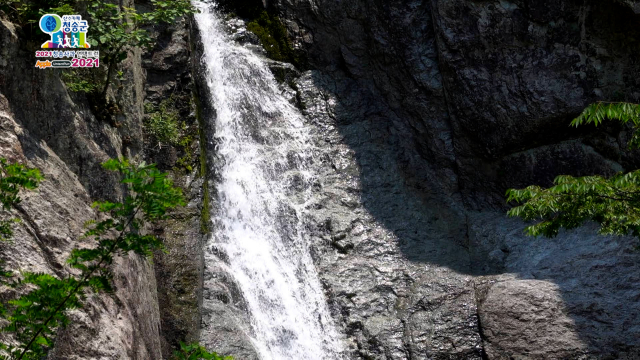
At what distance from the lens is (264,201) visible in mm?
11703

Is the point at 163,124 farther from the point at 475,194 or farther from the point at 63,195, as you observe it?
the point at 475,194

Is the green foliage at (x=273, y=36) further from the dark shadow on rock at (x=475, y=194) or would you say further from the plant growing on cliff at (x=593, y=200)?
the plant growing on cliff at (x=593, y=200)

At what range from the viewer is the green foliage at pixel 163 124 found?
11.1m

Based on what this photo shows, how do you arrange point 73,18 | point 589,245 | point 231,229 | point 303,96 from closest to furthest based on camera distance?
1. point 73,18
2. point 589,245
3. point 231,229
4. point 303,96

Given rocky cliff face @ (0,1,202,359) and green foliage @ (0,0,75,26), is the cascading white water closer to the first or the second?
rocky cliff face @ (0,1,202,359)

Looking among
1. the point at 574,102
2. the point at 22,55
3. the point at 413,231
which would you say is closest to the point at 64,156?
the point at 22,55

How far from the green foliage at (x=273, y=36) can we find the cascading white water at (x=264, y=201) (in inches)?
19.7

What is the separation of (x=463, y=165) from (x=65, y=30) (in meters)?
7.80

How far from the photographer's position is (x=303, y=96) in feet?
44.3

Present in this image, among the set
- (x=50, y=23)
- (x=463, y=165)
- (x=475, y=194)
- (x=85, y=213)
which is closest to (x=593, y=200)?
(x=85, y=213)

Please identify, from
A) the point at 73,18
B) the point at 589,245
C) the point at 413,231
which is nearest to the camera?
the point at 73,18

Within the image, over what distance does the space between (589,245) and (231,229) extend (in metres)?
5.78

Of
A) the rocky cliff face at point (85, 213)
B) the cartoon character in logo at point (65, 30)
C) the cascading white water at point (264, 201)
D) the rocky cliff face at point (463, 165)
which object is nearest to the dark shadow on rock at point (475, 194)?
the rocky cliff face at point (463, 165)

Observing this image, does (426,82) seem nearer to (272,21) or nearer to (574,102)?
(574,102)
